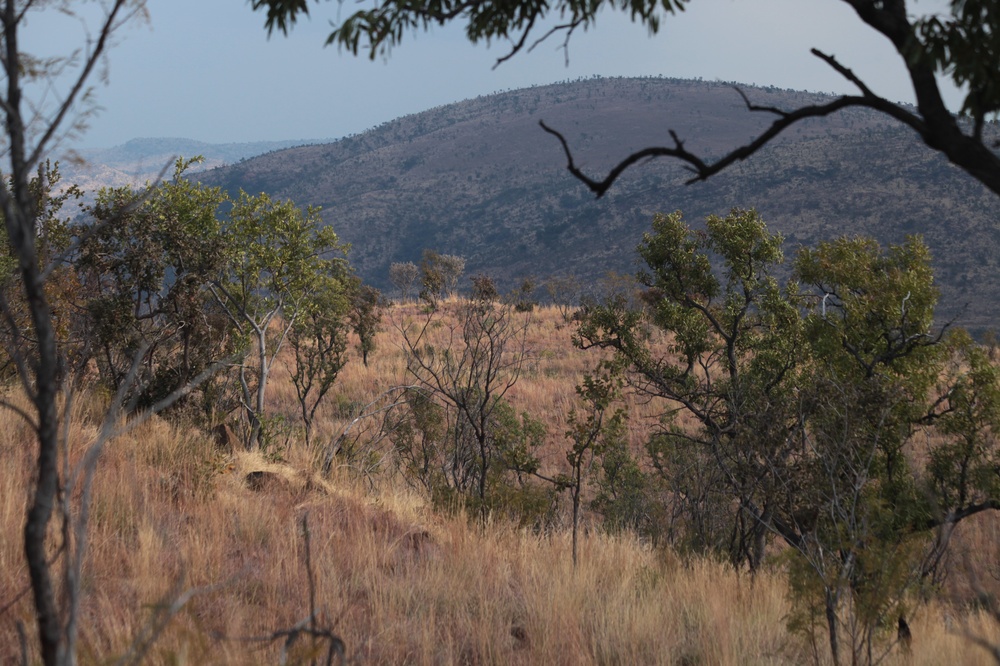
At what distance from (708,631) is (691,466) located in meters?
6.85

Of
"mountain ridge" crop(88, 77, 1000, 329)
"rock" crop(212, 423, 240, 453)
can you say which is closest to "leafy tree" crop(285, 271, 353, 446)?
"rock" crop(212, 423, 240, 453)

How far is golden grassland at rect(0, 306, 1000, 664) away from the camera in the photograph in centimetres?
377

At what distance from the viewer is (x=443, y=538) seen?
5.91 m

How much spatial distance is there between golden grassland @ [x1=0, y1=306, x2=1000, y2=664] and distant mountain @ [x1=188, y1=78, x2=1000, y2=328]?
5078 cm

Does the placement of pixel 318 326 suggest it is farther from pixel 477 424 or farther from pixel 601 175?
pixel 601 175

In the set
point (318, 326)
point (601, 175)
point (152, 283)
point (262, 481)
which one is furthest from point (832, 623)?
point (601, 175)

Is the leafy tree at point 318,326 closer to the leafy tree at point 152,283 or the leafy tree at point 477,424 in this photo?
the leafy tree at point 477,424

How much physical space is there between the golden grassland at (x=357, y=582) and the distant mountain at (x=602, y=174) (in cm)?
5078

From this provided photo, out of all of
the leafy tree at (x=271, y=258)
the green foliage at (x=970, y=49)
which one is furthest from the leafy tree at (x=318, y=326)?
the green foliage at (x=970, y=49)

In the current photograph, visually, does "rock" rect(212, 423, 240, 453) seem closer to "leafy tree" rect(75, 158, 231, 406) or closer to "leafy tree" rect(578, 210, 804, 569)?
"leafy tree" rect(75, 158, 231, 406)

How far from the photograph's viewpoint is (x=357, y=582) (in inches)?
180

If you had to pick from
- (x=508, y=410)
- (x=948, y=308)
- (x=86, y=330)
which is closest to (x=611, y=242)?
(x=948, y=308)

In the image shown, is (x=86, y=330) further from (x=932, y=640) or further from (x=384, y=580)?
(x=932, y=640)

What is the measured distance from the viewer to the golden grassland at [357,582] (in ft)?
12.4
